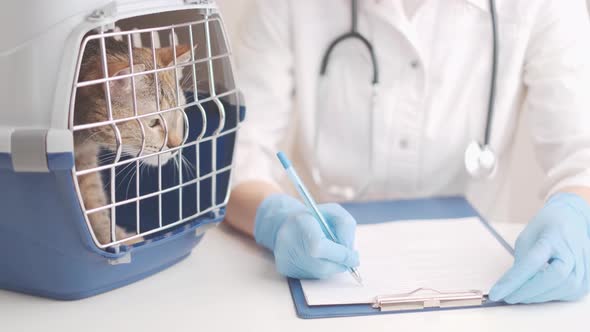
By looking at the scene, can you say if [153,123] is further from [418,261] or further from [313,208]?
[418,261]

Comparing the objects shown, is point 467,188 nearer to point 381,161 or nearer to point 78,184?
point 381,161

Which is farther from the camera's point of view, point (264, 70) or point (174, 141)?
point (264, 70)

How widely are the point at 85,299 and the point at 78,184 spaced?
0.15 metres

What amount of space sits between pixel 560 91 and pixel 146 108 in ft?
2.06

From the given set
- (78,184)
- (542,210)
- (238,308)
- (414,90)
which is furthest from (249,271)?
(414,90)

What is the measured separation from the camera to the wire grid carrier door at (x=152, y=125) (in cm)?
73

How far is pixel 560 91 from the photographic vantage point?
1.05m

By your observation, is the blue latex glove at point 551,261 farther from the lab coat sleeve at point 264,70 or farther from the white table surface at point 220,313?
the lab coat sleeve at point 264,70

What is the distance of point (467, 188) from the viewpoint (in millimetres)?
1277

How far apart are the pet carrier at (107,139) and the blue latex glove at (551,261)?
0.37 meters

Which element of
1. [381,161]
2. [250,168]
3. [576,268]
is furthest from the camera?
[381,161]

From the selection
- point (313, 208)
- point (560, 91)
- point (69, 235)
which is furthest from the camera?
point (560, 91)

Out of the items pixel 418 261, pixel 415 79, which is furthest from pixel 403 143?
pixel 418 261

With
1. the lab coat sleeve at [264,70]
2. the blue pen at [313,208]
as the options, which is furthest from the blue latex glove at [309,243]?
the lab coat sleeve at [264,70]
